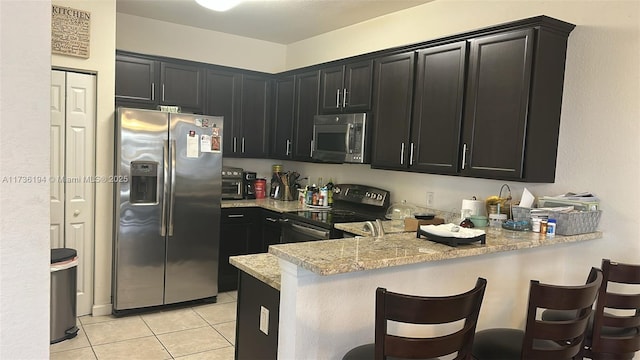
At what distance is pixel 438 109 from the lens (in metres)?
3.31

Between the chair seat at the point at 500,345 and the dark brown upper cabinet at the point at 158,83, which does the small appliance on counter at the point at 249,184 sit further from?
the chair seat at the point at 500,345

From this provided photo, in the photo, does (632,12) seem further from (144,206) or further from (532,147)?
(144,206)

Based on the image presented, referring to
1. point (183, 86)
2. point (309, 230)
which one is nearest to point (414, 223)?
point (309, 230)

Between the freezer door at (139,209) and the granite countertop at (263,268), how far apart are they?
6.13 ft

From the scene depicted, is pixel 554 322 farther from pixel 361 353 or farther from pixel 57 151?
pixel 57 151

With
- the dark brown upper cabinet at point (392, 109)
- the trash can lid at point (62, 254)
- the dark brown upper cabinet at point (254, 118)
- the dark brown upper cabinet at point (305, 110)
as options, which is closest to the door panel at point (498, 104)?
the dark brown upper cabinet at point (392, 109)

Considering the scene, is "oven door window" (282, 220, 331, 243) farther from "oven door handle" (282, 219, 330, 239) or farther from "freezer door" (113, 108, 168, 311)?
"freezer door" (113, 108, 168, 311)

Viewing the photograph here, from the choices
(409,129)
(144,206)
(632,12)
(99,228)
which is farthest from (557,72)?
(99,228)

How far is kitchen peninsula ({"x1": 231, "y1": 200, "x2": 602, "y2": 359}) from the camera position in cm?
174

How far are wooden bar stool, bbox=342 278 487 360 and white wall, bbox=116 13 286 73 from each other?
4.24m

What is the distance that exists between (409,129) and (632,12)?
155 cm

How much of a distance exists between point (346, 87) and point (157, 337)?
2.65 meters

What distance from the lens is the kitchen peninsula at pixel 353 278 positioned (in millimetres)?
1740

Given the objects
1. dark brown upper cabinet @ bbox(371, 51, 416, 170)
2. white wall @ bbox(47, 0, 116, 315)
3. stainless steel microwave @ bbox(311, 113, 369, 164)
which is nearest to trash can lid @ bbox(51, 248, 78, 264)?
white wall @ bbox(47, 0, 116, 315)
